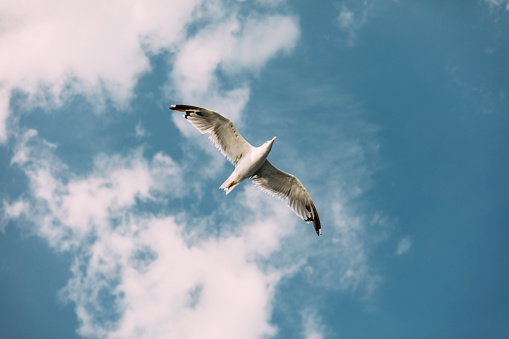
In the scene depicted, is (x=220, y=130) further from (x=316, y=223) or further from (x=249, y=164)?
(x=316, y=223)

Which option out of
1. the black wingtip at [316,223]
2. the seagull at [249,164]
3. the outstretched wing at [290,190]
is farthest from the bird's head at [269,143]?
the black wingtip at [316,223]

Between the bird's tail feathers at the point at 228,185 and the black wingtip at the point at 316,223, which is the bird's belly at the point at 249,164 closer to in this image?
the bird's tail feathers at the point at 228,185

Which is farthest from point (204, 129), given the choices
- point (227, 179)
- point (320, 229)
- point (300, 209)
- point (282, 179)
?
point (320, 229)

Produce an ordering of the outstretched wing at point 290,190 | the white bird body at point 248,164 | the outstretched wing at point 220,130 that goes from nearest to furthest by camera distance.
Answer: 1. the outstretched wing at point 220,130
2. the white bird body at point 248,164
3. the outstretched wing at point 290,190

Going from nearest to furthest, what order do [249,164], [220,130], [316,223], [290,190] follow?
[220,130]
[249,164]
[290,190]
[316,223]

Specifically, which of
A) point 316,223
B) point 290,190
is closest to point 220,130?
point 290,190

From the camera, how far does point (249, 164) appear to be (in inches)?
759

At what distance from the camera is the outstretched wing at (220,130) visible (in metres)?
18.5

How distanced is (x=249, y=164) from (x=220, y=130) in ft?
7.04

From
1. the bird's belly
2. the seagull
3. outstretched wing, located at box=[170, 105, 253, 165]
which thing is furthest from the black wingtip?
outstretched wing, located at box=[170, 105, 253, 165]

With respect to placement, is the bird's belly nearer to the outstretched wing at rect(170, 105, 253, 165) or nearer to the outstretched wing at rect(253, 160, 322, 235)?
the outstretched wing at rect(170, 105, 253, 165)

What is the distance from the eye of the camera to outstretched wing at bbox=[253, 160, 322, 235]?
68.0 feet

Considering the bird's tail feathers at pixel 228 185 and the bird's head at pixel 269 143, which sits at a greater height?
the bird's head at pixel 269 143

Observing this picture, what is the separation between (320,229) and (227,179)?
5853 millimetres
